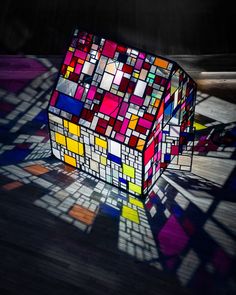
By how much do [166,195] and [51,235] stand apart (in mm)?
1639

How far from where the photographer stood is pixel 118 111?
5.27m

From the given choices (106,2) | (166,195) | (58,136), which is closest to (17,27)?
(106,2)

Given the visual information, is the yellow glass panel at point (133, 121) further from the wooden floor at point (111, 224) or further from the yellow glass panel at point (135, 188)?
the wooden floor at point (111, 224)

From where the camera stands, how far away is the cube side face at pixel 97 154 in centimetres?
537

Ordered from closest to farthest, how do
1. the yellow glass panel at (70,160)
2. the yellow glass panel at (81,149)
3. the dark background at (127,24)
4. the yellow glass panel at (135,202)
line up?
1. the yellow glass panel at (135,202)
2. the yellow glass panel at (81,149)
3. the yellow glass panel at (70,160)
4. the dark background at (127,24)

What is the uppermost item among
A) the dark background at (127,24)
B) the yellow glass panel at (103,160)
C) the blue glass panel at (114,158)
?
the dark background at (127,24)

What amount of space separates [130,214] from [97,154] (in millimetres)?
908

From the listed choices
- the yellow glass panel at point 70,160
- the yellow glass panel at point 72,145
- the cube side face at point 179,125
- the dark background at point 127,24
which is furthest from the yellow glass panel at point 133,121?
the dark background at point 127,24

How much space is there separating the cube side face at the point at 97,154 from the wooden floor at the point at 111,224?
0.16 metres

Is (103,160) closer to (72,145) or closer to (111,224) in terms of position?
(72,145)

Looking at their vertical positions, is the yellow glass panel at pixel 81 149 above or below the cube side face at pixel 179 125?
below

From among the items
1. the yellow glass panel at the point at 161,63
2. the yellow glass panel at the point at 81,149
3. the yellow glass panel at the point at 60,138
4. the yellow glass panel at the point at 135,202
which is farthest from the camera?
the yellow glass panel at the point at 60,138

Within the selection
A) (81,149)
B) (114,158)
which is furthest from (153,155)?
(81,149)

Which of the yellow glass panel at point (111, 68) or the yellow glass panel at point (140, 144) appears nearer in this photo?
the yellow glass panel at point (140, 144)
